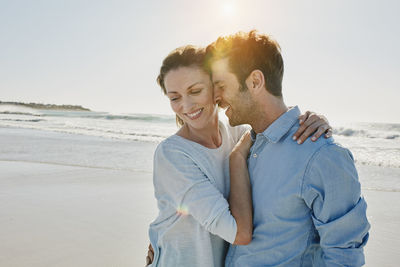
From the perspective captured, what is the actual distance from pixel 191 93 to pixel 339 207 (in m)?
1.17

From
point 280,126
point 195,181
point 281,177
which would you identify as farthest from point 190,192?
point 280,126

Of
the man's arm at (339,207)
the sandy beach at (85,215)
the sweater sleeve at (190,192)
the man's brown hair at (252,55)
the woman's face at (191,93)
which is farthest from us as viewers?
the sandy beach at (85,215)

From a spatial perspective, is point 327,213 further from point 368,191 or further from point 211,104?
point 368,191

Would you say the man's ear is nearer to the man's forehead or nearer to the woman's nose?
the man's forehead

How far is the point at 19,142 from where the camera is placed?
12.8 meters

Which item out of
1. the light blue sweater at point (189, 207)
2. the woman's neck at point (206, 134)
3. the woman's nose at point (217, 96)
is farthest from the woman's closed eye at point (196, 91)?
the light blue sweater at point (189, 207)

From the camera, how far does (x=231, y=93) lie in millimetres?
2197

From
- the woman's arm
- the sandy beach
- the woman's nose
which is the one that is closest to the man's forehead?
the woman's nose

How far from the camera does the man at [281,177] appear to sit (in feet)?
5.43

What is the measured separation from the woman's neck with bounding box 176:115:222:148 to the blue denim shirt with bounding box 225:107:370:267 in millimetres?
367

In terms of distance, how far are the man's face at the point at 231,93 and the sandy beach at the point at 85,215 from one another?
2239 mm

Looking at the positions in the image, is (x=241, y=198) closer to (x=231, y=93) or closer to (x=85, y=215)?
(x=231, y=93)

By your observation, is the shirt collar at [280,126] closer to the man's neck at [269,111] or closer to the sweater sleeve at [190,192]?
the man's neck at [269,111]

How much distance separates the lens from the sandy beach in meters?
3.82
